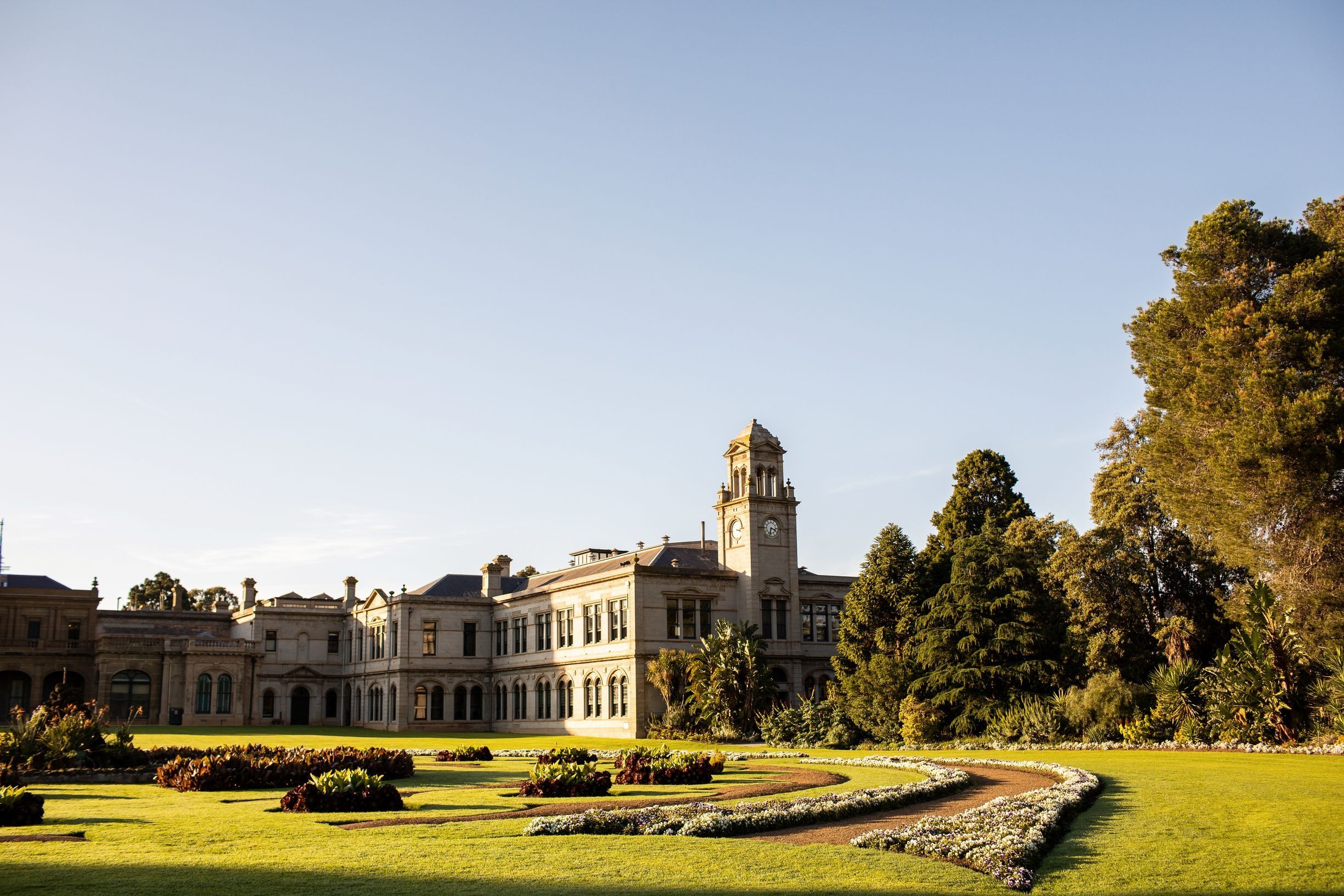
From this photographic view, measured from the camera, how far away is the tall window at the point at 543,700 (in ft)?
200

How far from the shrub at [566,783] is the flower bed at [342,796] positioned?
2.77m

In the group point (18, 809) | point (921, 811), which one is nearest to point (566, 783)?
point (921, 811)

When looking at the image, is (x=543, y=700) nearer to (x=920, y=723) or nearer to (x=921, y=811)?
(x=920, y=723)

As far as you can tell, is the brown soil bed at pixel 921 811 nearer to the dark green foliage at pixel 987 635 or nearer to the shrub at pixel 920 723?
the shrub at pixel 920 723

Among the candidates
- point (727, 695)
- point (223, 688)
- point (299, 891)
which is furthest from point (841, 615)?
point (223, 688)

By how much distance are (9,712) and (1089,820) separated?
240ft

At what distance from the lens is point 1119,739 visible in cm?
3481

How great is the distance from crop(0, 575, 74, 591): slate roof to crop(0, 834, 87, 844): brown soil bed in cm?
6599

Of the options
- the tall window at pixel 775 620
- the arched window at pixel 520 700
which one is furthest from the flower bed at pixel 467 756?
the arched window at pixel 520 700

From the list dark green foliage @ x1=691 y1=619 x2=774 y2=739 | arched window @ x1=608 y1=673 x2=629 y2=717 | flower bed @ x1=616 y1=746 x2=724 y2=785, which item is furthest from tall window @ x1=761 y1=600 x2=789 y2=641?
flower bed @ x1=616 y1=746 x2=724 y2=785

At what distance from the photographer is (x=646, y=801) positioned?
806 inches

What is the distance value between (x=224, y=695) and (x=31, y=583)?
17.8 metres

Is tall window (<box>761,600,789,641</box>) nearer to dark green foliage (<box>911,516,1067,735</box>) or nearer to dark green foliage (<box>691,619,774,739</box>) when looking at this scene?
dark green foliage (<box>691,619,774,739</box>)

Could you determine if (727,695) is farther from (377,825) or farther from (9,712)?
(9,712)
